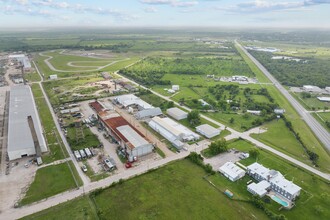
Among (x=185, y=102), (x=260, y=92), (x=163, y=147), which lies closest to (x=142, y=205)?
(x=163, y=147)

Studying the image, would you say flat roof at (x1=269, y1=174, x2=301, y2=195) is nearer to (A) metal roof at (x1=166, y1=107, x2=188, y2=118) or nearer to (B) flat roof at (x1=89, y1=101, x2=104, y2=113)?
(A) metal roof at (x1=166, y1=107, x2=188, y2=118)

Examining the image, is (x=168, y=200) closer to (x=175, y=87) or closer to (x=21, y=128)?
(x=21, y=128)

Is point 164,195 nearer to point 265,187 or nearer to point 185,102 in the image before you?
point 265,187

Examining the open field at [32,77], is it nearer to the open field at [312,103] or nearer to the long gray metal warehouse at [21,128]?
the long gray metal warehouse at [21,128]

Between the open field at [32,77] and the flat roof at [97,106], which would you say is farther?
the open field at [32,77]

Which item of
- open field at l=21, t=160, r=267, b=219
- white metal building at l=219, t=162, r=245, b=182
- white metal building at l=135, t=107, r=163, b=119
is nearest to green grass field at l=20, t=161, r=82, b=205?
open field at l=21, t=160, r=267, b=219

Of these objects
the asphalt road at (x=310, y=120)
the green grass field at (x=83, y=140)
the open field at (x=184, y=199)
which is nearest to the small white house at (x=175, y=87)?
the asphalt road at (x=310, y=120)
